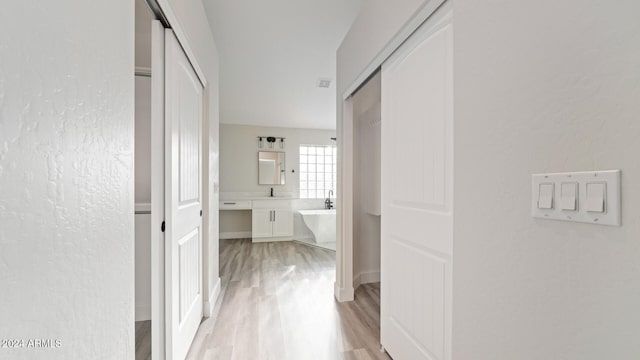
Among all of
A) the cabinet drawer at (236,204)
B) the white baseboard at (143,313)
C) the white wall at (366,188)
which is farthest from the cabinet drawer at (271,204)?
the white baseboard at (143,313)

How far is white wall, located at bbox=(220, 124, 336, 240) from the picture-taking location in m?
5.36

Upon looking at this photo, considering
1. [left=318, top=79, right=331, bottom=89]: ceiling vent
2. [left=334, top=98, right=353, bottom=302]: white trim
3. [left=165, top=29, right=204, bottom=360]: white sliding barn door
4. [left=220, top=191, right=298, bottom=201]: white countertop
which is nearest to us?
[left=165, top=29, right=204, bottom=360]: white sliding barn door

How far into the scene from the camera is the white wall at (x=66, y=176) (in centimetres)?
45

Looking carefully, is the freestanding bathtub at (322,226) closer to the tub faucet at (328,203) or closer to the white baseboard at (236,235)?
the tub faucet at (328,203)

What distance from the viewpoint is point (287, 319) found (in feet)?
6.67
